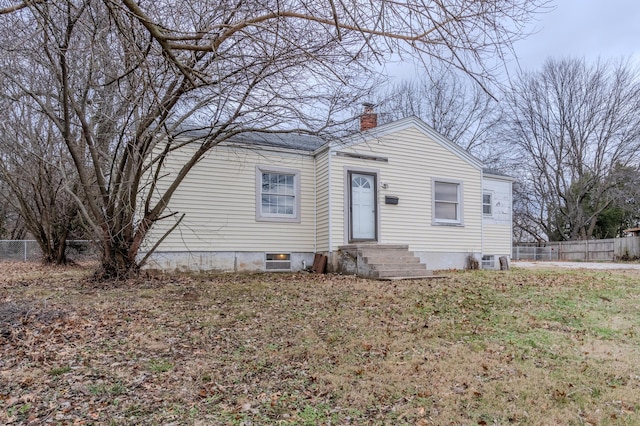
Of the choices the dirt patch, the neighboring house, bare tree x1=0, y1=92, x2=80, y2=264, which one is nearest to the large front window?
the neighboring house

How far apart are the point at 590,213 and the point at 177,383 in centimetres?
2977

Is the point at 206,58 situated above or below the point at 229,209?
above

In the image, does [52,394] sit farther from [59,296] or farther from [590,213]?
[590,213]

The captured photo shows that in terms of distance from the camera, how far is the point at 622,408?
9.95ft

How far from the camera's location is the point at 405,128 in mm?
11461

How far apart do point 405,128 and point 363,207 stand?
2.65 metres

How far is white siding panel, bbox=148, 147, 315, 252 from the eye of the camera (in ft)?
32.4

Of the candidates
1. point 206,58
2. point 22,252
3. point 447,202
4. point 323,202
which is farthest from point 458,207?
point 22,252

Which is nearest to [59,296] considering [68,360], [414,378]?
[68,360]

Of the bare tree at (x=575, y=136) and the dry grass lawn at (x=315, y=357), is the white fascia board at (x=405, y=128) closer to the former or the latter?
the dry grass lawn at (x=315, y=357)

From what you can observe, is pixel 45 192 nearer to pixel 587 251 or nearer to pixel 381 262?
pixel 381 262

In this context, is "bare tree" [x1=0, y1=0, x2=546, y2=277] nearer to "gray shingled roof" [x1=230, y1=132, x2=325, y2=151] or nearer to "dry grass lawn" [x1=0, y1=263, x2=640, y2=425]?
"gray shingled roof" [x1=230, y1=132, x2=325, y2=151]

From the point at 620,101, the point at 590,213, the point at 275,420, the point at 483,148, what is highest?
the point at 620,101

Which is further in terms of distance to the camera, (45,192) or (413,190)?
(45,192)
